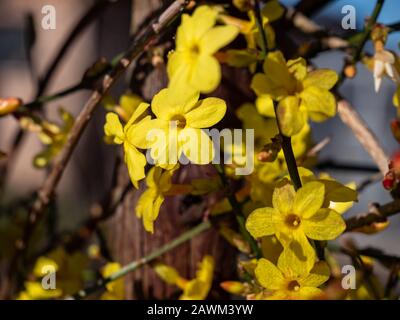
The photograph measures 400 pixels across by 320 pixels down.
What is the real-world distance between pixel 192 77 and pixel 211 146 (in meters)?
0.10

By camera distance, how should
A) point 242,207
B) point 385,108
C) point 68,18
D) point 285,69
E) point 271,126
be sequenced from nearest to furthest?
1. point 285,69
2. point 242,207
3. point 271,126
4. point 68,18
5. point 385,108

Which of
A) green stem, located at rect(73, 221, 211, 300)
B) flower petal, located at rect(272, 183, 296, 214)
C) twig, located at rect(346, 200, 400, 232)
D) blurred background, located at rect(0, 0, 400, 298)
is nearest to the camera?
flower petal, located at rect(272, 183, 296, 214)

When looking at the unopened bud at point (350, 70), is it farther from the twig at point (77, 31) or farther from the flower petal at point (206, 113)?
the twig at point (77, 31)

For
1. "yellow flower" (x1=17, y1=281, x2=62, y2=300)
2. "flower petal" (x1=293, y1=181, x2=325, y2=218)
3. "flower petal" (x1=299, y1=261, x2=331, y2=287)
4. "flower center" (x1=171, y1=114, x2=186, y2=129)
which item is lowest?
"yellow flower" (x1=17, y1=281, x2=62, y2=300)

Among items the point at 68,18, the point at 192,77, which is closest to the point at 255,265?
the point at 192,77

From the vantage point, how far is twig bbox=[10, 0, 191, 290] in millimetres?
715

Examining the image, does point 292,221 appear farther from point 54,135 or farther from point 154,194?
point 54,135

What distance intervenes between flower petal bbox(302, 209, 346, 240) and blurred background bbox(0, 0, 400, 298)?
382 millimetres

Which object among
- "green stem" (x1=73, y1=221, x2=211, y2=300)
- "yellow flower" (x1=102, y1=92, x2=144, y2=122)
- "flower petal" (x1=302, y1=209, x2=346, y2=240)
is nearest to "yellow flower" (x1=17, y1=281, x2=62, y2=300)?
"green stem" (x1=73, y1=221, x2=211, y2=300)

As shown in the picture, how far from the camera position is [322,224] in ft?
2.10

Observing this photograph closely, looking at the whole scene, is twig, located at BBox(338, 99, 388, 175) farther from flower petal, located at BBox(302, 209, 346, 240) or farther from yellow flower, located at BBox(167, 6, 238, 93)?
yellow flower, located at BBox(167, 6, 238, 93)

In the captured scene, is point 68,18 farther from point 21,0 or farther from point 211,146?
point 211,146
